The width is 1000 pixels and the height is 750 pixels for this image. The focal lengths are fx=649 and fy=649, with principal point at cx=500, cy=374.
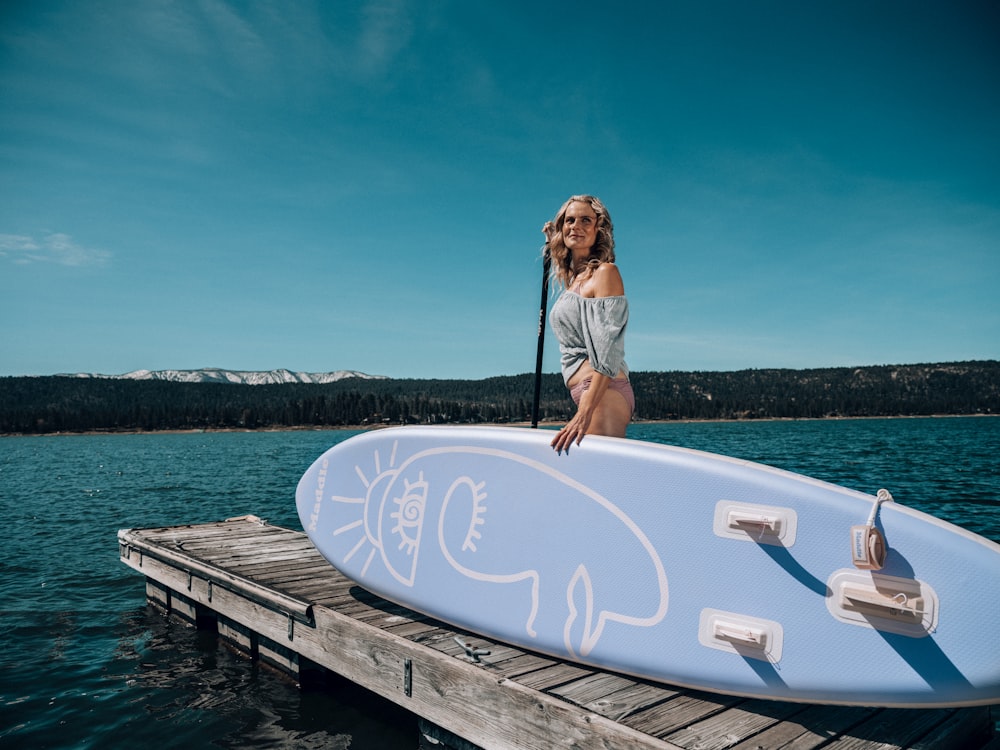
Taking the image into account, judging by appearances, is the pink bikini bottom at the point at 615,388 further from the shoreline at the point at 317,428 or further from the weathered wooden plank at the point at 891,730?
the shoreline at the point at 317,428

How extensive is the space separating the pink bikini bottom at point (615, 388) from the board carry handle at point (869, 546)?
1233 millimetres

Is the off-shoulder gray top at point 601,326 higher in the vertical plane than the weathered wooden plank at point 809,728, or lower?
higher

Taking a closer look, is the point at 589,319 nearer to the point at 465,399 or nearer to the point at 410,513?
the point at 410,513

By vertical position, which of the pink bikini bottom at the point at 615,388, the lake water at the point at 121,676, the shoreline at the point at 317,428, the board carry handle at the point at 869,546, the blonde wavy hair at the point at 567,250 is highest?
the blonde wavy hair at the point at 567,250

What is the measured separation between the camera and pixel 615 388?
3.43m

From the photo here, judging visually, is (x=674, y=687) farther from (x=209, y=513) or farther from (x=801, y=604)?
(x=209, y=513)

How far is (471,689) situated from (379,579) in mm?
1441

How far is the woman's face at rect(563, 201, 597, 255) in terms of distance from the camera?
3.43m

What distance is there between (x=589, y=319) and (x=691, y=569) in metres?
1.27

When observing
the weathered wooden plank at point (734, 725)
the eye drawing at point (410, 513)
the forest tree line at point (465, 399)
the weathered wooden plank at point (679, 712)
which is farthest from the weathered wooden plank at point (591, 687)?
the forest tree line at point (465, 399)

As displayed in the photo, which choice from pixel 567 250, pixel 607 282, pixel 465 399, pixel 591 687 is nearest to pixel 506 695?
pixel 591 687

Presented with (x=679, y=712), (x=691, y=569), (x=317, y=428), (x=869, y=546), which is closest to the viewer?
(x=869, y=546)

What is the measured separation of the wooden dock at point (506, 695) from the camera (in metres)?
2.69

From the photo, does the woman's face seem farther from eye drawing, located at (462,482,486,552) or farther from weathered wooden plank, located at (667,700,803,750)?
weathered wooden plank, located at (667,700,803,750)
